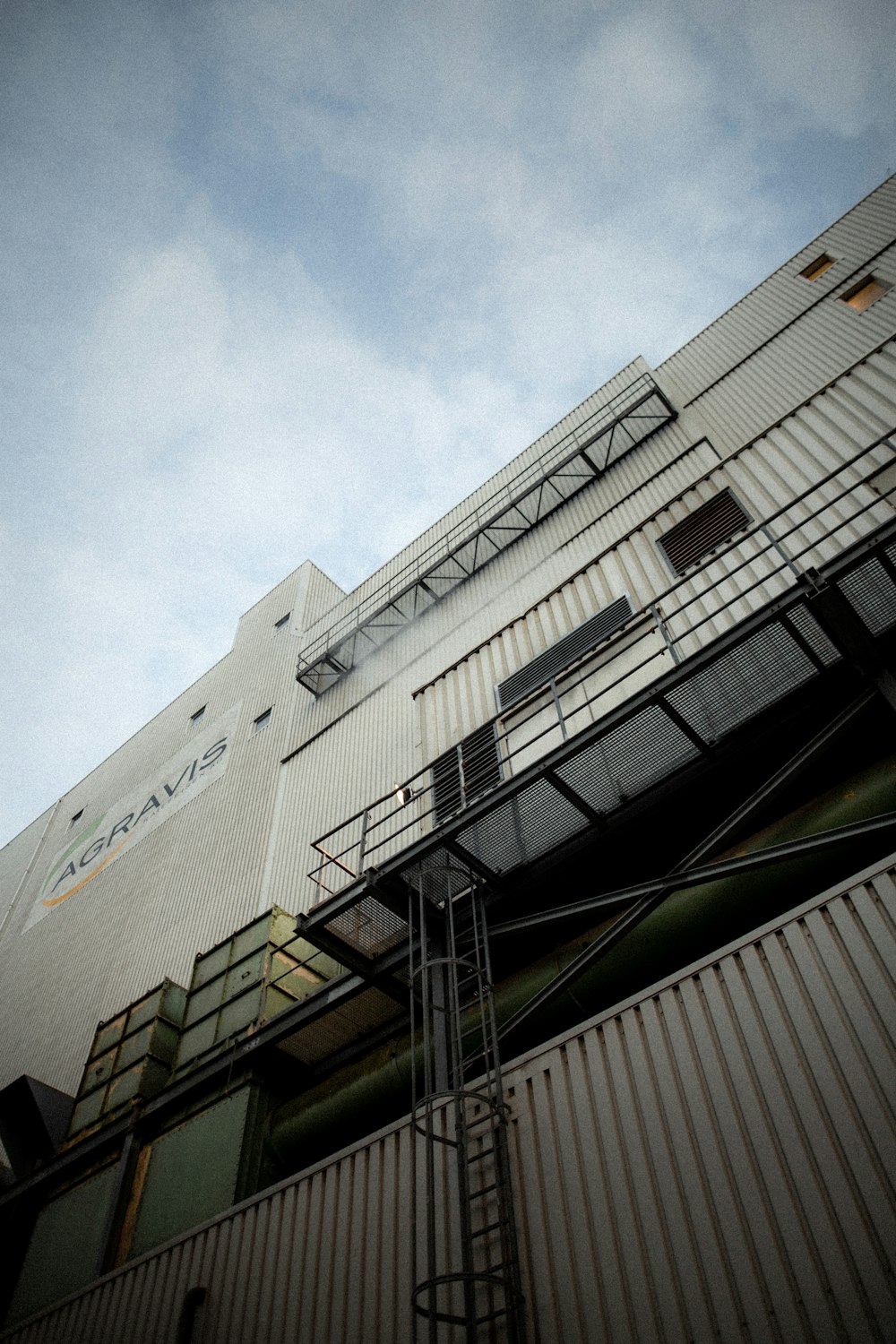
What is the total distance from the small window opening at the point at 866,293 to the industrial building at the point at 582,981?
0.36ft

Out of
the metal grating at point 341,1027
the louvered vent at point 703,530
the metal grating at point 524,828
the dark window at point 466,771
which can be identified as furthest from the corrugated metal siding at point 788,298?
the metal grating at point 341,1027

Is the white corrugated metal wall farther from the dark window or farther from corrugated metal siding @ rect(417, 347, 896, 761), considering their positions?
the dark window

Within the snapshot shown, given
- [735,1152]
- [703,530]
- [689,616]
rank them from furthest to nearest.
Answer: [703,530], [689,616], [735,1152]

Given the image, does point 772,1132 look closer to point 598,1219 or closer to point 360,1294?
point 598,1219

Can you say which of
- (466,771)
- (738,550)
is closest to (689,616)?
(738,550)

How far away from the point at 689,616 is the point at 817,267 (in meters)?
13.8

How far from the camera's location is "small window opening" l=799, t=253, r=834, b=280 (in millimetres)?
18656

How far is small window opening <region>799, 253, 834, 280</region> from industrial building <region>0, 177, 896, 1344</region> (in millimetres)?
95

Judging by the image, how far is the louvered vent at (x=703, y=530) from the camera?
38.5 ft

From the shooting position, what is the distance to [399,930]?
11258 mm

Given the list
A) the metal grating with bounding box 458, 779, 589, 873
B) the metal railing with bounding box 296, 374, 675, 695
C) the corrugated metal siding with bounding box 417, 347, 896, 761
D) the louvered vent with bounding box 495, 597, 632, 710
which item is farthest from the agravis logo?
the metal grating with bounding box 458, 779, 589, 873

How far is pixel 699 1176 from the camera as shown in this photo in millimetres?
6004

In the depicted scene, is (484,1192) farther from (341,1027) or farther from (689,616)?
(689,616)

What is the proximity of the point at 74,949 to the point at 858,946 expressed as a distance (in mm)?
22582
